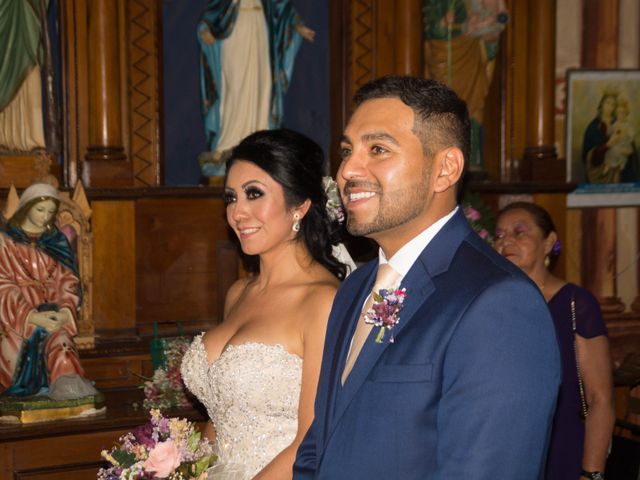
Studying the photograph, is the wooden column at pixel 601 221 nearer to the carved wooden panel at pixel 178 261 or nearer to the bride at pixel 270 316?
the carved wooden panel at pixel 178 261

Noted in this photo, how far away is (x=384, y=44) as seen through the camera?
21.5 feet

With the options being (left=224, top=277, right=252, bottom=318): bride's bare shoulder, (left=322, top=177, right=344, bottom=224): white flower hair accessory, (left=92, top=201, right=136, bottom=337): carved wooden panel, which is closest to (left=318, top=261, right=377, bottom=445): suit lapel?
(left=322, top=177, right=344, bottom=224): white flower hair accessory

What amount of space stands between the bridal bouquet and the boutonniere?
986mm

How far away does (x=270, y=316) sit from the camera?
3291 millimetres

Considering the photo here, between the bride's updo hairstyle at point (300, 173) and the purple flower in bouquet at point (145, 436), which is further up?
the bride's updo hairstyle at point (300, 173)

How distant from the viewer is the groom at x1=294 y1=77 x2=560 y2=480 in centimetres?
180

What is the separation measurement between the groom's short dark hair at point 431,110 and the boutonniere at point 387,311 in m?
0.31

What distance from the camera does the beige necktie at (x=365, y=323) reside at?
2.16 m

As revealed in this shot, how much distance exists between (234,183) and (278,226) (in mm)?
217

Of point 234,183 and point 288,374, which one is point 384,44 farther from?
point 288,374

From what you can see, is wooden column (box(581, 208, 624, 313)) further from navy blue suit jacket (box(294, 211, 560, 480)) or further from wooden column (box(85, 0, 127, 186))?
navy blue suit jacket (box(294, 211, 560, 480))

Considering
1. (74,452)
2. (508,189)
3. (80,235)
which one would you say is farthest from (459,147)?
(508,189)

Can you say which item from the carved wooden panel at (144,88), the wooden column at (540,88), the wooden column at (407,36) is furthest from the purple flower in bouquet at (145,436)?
the wooden column at (540,88)

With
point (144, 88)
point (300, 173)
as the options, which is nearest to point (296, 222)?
point (300, 173)
